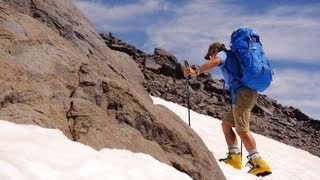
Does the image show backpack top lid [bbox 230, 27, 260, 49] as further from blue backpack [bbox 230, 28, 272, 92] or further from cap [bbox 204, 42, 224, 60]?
cap [bbox 204, 42, 224, 60]

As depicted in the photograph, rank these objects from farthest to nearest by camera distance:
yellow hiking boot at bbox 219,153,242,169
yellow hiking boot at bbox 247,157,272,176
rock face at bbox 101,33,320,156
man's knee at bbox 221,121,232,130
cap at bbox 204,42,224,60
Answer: rock face at bbox 101,33,320,156
man's knee at bbox 221,121,232,130
cap at bbox 204,42,224,60
yellow hiking boot at bbox 219,153,242,169
yellow hiking boot at bbox 247,157,272,176

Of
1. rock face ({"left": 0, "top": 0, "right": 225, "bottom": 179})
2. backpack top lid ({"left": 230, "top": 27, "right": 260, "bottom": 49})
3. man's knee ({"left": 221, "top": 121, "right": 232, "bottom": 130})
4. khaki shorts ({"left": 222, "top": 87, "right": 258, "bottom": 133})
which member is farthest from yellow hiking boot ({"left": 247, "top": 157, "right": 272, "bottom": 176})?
rock face ({"left": 0, "top": 0, "right": 225, "bottom": 179})

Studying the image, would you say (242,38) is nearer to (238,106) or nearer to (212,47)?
(212,47)

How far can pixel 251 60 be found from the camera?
11117 millimetres

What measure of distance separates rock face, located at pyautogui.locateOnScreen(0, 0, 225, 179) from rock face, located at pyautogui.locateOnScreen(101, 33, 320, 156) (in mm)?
20454

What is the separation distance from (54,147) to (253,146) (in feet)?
20.5

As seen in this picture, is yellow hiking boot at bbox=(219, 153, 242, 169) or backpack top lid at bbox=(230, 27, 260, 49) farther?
yellow hiking boot at bbox=(219, 153, 242, 169)

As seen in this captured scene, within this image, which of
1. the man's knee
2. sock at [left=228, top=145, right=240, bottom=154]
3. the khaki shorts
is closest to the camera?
the khaki shorts

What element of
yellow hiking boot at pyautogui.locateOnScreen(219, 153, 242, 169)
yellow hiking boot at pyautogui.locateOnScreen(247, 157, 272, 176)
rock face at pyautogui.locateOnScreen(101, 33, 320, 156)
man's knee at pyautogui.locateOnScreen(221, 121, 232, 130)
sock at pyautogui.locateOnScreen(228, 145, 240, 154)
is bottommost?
yellow hiking boot at pyautogui.locateOnScreen(247, 157, 272, 176)

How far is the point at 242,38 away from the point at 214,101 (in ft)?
74.7

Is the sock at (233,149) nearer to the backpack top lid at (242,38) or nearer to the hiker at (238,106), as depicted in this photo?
the hiker at (238,106)

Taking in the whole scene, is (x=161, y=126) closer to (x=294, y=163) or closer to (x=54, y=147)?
(x=54, y=147)

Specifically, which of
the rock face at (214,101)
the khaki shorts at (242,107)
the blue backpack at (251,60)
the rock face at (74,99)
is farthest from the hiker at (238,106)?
the rock face at (214,101)

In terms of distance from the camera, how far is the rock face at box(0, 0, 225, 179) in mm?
7000
